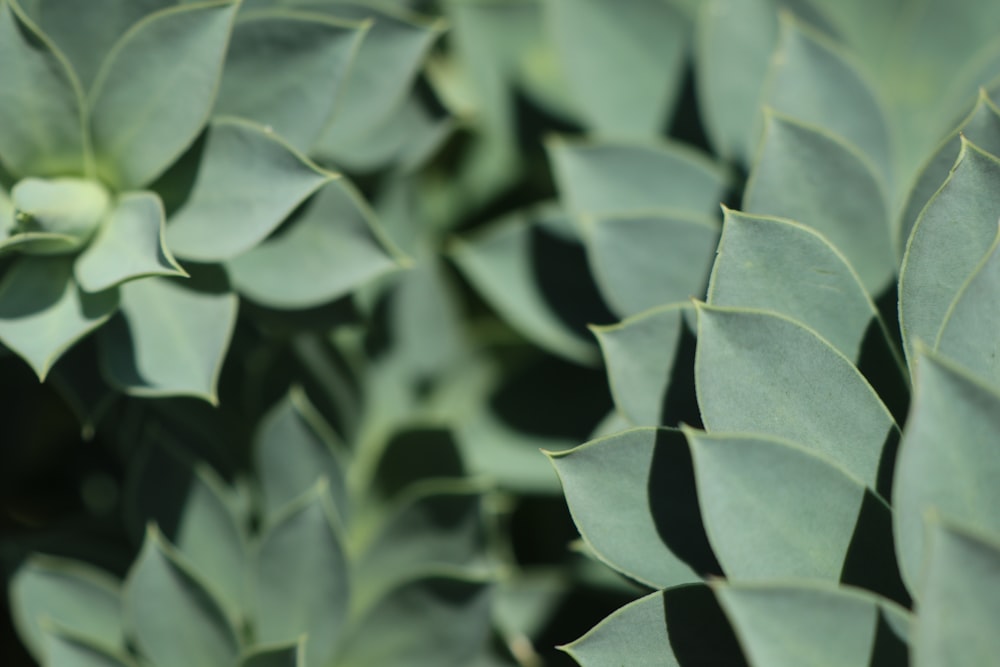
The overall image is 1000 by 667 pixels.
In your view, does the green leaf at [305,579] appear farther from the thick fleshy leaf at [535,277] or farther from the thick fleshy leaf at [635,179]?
the thick fleshy leaf at [635,179]

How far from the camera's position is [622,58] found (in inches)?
49.5

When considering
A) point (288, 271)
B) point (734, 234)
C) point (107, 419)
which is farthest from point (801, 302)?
point (107, 419)

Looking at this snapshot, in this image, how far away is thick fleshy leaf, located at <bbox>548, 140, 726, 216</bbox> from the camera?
3.71 ft

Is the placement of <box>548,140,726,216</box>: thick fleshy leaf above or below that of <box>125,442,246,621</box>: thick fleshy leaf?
above

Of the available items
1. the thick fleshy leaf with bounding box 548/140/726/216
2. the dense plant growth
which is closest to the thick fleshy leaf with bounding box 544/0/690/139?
the dense plant growth

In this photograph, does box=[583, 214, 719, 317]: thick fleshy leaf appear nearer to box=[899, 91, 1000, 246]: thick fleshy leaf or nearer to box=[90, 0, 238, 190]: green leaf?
box=[899, 91, 1000, 246]: thick fleshy leaf

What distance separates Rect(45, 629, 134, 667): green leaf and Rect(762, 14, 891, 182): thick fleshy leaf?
0.87 meters

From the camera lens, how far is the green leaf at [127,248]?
0.86 m

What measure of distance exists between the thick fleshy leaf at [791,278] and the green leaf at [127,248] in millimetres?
448

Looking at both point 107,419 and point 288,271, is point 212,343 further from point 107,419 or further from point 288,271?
point 107,419

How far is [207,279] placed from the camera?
100 cm

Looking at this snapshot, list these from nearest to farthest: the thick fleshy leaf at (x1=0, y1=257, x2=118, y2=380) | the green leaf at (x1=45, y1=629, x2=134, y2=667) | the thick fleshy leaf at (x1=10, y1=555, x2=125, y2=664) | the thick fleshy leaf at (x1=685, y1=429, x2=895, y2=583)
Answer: the thick fleshy leaf at (x1=685, y1=429, x2=895, y2=583)
the thick fleshy leaf at (x1=0, y1=257, x2=118, y2=380)
the green leaf at (x1=45, y1=629, x2=134, y2=667)
the thick fleshy leaf at (x1=10, y1=555, x2=125, y2=664)

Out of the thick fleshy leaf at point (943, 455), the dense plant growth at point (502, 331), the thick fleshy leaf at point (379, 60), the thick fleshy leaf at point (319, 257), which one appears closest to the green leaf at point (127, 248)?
the dense plant growth at point (502, 331)

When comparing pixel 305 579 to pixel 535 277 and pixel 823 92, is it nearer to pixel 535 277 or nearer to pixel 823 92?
pixel 535 277
